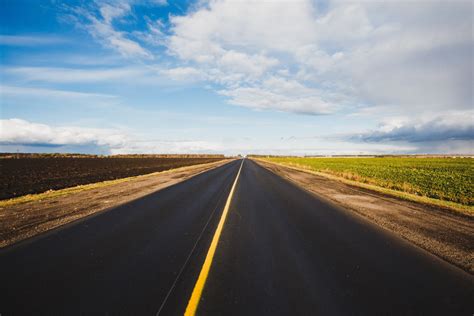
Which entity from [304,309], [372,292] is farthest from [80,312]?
[372,292]

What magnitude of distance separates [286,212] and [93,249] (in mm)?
6155

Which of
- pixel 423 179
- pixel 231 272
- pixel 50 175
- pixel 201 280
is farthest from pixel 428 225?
pixel 50 175

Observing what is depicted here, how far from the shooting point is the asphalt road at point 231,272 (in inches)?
130

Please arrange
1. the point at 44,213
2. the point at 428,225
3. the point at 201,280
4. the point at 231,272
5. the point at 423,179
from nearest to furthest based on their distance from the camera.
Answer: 1. the point at 201,280
2. the point at 231,272
3. the point at 428,225
4. the point at 44,213
5. the point at 423,179

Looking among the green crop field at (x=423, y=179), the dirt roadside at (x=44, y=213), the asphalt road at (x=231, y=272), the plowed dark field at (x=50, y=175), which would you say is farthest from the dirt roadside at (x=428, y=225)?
the plowed dark field at (x=50, y=175)

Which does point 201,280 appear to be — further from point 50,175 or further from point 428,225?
point 50,175

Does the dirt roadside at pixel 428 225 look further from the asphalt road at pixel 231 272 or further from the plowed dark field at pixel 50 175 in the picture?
the plowed dark field at pixel 50 175

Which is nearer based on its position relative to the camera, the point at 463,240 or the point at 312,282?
the point at 312,282

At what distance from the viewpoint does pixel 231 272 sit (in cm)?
419

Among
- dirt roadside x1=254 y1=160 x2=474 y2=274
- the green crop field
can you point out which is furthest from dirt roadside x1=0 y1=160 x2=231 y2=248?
the green crop field

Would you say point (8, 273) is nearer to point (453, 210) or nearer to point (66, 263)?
point (66, 263)

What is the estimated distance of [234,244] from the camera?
554 cm

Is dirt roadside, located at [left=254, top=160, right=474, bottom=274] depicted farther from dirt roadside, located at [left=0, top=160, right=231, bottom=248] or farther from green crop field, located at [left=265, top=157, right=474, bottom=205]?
dirt roadside, located at [left=0, top=160, right=231, bottom=248]

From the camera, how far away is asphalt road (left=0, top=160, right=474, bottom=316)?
3.30m
